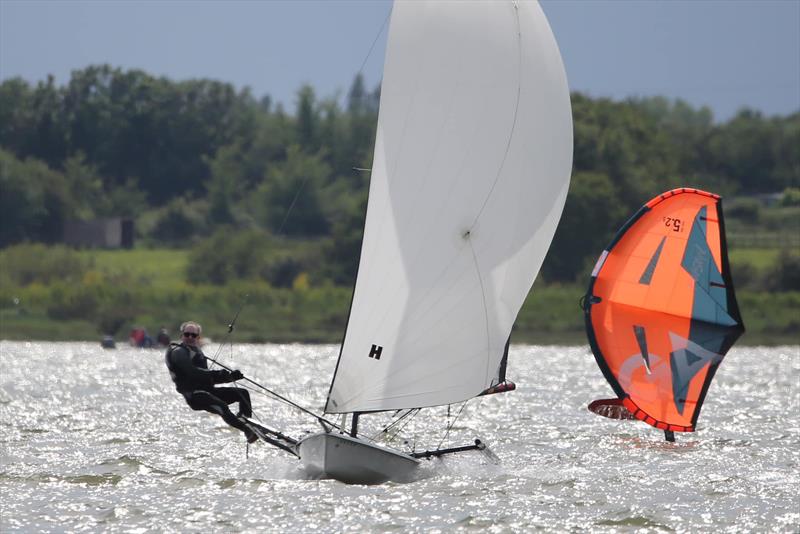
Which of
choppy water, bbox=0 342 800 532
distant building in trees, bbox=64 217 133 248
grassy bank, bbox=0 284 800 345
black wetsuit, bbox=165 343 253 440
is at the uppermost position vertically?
distant building in trees, bbox=64 217 133 248

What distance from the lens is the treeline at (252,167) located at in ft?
251

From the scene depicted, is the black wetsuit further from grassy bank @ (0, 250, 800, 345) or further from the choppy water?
grassy bank @ (0, 250, 800, 345)

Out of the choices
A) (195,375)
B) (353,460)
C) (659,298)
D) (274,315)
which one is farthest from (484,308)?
(274,315)

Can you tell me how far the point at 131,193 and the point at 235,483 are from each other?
86.6m

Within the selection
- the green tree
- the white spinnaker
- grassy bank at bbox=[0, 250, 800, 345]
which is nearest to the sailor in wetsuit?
the white spinnaker

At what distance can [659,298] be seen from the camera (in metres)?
20.6

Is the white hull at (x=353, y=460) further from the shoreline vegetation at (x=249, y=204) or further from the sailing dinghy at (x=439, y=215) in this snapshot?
the shoreline vegetation at (x=249, y=204)

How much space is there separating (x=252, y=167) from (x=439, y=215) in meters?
93.7

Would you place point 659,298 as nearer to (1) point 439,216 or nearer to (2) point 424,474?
(1) point 439,216

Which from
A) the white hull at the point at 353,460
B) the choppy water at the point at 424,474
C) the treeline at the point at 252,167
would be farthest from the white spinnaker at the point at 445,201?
the treeline at the point at 252,167

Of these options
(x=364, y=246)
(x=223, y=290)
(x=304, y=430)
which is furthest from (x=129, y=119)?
(x=364, y=246)

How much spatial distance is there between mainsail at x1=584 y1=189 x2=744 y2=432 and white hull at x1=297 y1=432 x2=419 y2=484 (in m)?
4.57

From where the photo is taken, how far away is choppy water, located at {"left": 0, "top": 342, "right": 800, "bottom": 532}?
15.2 m

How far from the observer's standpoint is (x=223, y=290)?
69.8 meters
